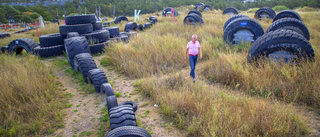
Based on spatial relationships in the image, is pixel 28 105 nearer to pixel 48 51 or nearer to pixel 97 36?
pixel 48 51

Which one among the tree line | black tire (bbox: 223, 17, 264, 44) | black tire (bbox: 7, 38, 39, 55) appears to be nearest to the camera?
black tire (bbox: 223, 17, 264, 44)

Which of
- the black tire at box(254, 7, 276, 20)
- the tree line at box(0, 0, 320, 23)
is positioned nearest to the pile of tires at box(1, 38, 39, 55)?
the black tire at box(254, 7, 276, 20)

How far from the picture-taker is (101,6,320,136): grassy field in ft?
9.68

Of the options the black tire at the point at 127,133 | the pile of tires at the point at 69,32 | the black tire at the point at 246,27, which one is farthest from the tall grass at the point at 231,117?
the pile of tires at the point at 69,32

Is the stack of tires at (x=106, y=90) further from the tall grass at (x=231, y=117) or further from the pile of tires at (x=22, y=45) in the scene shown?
the pile of tires at (x=22, y=45)

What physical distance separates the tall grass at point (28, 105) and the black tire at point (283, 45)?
536cm

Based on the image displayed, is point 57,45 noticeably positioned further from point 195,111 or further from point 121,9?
point 121,9

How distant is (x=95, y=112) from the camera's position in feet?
12.8

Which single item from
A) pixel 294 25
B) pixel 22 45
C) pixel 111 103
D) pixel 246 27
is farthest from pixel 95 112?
pixel 294 25

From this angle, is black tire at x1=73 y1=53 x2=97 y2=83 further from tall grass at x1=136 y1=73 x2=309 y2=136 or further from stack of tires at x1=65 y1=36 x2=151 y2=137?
tall grass at x1=136 y1=73 x2=309 y2=136

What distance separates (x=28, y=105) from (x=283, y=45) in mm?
6544

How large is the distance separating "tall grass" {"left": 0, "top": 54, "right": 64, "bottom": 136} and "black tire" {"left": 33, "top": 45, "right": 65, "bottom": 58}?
337cm

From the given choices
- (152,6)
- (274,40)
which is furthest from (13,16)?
(274,40)

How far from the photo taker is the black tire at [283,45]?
4.76 metres
